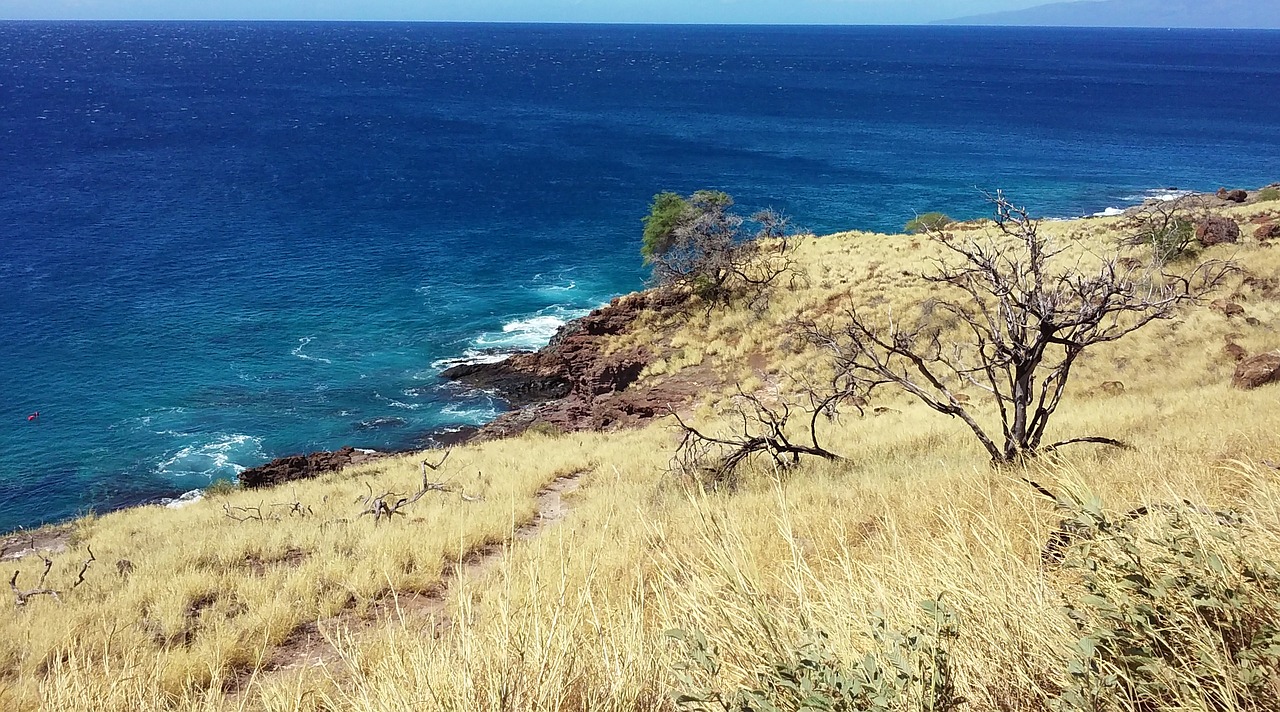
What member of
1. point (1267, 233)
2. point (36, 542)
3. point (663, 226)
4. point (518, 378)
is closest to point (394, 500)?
point (36, 542)

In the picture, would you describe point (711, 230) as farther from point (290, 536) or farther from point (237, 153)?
point (237, 153)

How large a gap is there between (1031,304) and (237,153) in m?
74.3

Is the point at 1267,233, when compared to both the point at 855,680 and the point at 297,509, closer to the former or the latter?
the point at 297,509

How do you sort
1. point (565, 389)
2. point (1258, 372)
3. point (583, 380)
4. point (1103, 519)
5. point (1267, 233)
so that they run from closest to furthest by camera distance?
1. point (1103, 519)
2. point (1258, 372)
3. point (1267, 233)
4. point (583, 380)
5. point (565, 389)

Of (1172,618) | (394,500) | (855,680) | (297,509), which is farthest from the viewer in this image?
(297,509)

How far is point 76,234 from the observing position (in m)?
42.7

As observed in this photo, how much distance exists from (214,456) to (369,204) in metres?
33.5

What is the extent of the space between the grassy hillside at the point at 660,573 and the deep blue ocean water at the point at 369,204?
39.6 feet

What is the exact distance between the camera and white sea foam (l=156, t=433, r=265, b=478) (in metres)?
22.6

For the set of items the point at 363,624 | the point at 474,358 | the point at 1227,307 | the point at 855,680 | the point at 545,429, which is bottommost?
the point at 474,358

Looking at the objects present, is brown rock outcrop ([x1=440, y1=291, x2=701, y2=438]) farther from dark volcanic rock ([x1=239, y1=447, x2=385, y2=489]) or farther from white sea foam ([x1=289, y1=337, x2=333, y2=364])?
white sea foam ([x1=289, y1=337, x2=333, y2=364])

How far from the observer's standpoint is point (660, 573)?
3.25 m

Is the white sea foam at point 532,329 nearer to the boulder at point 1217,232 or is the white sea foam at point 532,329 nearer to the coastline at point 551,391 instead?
the coastline at point 551,391

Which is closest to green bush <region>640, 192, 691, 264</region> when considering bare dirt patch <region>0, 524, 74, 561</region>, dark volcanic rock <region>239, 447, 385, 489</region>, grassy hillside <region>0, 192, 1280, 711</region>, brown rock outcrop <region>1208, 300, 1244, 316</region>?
dark volcanic rock <region>239, 447, 385, 489</region>
